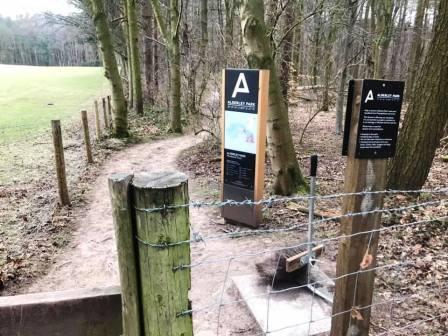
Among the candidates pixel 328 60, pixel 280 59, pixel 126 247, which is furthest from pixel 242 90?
pixel 328 60

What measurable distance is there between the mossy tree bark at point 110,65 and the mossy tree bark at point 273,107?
7100 mm

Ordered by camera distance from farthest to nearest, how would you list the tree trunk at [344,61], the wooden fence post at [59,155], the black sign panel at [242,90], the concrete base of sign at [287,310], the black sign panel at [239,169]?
the tree trunk at [344,61] < the wooden fence post at [59,155] < the black sign panel at [239,169] < the black sign panel at [242,90] < the concrete base of sign at [287,310]

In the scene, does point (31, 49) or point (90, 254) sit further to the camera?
point (31, 49)

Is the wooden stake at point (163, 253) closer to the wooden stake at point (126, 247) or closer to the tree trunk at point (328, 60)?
the wooden stake at point (126, 247)

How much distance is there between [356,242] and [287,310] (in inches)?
70.7

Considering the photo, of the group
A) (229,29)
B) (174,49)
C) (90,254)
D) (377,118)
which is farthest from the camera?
(174,49)

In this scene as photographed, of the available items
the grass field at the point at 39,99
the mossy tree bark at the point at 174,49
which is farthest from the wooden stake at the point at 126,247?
the grass field at the point at 39,99

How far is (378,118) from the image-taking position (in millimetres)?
2182

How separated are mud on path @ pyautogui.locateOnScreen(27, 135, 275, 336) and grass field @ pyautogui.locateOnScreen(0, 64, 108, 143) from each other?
30.1 ft

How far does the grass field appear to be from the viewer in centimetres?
1686

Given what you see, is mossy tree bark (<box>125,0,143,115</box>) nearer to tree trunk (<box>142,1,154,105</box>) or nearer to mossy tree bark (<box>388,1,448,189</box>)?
tree trunk (<box>142,1,154,105</box>)

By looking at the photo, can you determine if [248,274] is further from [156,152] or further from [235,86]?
[156,152]

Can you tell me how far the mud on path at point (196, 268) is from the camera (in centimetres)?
389

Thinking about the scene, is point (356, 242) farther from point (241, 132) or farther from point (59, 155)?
point (59, 155)
